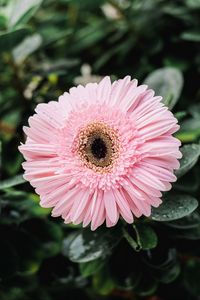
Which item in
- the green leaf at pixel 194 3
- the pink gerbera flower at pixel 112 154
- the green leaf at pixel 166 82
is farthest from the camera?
the green leaf at pixel 194 3

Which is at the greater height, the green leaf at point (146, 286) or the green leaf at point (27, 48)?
the green leaf at point (27, 48)

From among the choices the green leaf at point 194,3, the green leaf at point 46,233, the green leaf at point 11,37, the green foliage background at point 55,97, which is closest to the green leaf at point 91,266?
the green foliage background at point 55,97

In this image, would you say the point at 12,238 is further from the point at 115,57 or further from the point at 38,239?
the point at 115,57

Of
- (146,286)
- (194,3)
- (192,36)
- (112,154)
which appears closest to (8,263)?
(146,286)

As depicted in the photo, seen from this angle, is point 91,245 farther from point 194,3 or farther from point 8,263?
point 194,3

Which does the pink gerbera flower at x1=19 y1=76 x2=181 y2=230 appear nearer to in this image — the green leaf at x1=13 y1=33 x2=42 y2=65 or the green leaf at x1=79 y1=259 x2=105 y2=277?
the green leaf at x1=79 y1=259 x2=105 y2=277

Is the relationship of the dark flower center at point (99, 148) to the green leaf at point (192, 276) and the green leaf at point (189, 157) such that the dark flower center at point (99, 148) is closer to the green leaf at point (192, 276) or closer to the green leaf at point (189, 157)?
the green leaf at point (189, 157)
